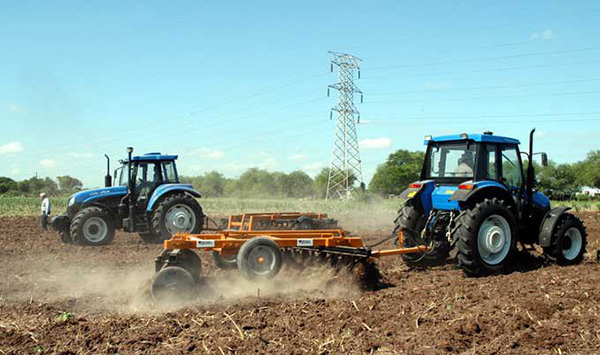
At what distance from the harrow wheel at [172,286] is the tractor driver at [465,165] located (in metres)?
4.59

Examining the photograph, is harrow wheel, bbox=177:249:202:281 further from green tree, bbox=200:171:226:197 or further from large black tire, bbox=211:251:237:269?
green tree, bbox=200:171:226:197

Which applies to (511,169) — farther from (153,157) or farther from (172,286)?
(153,157)

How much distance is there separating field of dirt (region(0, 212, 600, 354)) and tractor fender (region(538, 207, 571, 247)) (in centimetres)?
43

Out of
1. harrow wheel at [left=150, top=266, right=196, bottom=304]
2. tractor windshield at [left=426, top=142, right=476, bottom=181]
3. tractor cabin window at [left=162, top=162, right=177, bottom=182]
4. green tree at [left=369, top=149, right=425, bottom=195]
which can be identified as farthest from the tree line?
harrow wheel at [left=150, top=266, right=196, bottom=304]

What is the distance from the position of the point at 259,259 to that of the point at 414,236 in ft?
9.90

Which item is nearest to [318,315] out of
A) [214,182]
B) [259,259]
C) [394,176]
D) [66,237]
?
[259,259]

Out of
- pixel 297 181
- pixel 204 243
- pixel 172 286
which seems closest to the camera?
pixel 172 286

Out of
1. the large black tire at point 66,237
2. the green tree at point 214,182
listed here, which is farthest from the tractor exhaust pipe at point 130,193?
the green tree at point 214,182

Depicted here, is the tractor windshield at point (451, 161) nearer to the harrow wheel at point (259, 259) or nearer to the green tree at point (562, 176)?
the harrow wheel at point (259, 259)

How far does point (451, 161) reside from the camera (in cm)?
865

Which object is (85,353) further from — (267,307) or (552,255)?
(552,255)

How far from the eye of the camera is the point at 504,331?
4.98 m

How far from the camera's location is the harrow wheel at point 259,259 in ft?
22.3

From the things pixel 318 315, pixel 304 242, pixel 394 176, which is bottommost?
pixel 318 315
